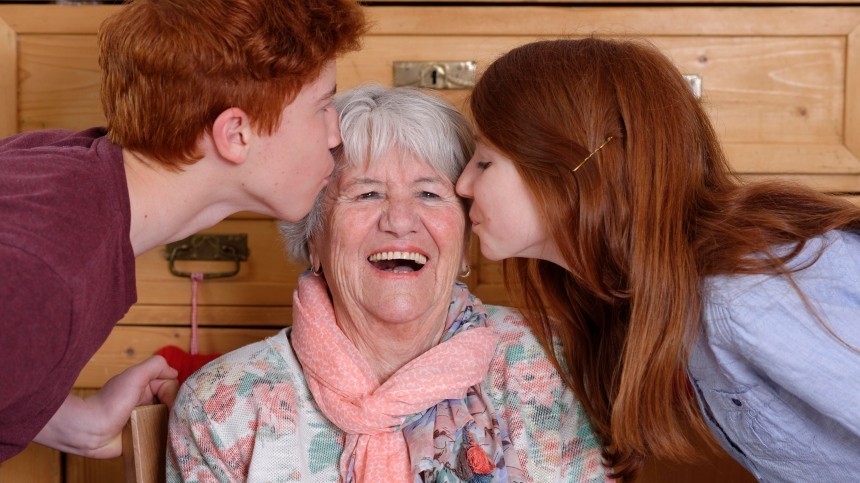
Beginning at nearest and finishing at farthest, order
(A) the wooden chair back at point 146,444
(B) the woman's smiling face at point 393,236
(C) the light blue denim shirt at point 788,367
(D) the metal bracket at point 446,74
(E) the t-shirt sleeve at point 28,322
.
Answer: (E) the t-shirt sleeve at point 28,322
(C) the light blue denim shirt at point 788,367
(A) the wooden chair back at point 146,444
(B) the woman's smiling face at point 393,236
(D) the metal bracket at point 446,74

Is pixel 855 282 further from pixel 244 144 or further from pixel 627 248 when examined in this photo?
pixel 244 144

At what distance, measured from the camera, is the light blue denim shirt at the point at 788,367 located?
110 cm

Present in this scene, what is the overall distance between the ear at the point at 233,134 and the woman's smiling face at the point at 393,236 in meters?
0.21

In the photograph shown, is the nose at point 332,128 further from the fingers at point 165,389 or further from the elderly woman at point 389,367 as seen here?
the fingers at point 165,389

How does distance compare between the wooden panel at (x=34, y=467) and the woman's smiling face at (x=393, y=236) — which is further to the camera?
the wooden panel at (x=34, y=467)

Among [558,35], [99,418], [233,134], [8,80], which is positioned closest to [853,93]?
→ [558,35]

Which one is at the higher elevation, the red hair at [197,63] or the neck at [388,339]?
the red hair at [197,63]

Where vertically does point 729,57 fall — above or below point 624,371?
above

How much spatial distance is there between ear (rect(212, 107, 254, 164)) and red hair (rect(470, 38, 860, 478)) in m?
0.31

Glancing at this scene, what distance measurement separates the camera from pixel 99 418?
49.8 inches

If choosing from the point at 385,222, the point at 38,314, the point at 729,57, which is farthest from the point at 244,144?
the point at 729,57

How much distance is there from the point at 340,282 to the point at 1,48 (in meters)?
0.87

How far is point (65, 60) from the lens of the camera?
69.2 inches

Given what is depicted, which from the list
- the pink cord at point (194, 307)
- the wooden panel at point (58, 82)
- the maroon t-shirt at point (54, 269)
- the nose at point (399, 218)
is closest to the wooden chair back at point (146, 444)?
the maroon t-shirt at point (54, 269)
